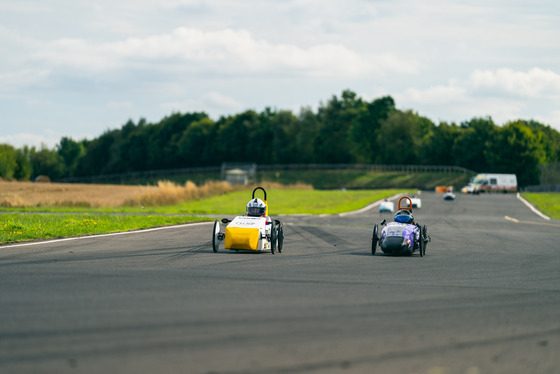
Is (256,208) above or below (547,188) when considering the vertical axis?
above

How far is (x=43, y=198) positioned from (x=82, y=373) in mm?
44136

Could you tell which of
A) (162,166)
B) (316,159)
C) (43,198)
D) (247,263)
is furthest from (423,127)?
(247,263)

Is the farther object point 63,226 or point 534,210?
point 534,210

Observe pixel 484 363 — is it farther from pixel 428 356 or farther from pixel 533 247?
pixel 533 247

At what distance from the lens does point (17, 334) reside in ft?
26.6

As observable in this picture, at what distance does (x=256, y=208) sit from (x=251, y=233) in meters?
0.97

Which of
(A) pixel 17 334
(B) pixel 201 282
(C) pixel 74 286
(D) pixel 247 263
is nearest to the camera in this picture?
(A) pixel 17 334

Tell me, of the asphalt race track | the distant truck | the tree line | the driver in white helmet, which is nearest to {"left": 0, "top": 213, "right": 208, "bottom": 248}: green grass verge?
the asphalt race track

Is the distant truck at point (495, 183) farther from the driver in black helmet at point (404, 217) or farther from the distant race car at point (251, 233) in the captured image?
the distant race car at point (251, 233)

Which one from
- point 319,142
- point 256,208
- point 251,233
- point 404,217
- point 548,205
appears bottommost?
point 548,205

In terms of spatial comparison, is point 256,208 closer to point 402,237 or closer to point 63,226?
point 402,237

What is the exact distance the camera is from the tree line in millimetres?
119875

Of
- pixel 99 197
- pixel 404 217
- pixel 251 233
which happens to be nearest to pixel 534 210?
pixel 99 197

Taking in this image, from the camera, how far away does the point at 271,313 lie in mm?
9617
